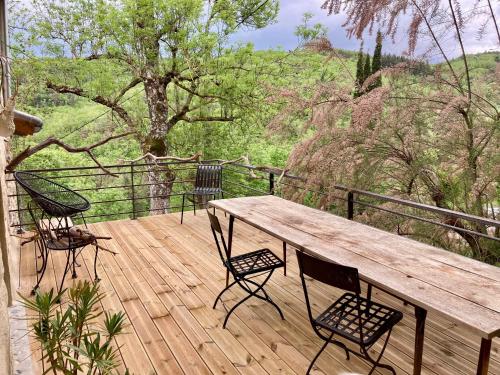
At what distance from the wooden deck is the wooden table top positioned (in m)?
0.69

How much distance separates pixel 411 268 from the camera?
6.53ft

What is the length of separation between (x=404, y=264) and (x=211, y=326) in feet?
4.67

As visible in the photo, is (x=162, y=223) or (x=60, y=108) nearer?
(x=162, y=223)

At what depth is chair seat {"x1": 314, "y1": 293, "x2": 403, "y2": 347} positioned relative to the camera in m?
1.91

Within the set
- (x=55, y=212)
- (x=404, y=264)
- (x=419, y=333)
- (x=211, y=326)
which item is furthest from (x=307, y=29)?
(x=419, y=333)

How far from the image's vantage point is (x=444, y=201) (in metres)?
3.85

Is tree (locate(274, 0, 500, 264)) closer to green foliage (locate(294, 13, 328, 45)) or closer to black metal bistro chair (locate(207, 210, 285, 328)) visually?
black metal bistro chair (locate(207, 210, 285, 328))

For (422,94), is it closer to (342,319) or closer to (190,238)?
(342,319)

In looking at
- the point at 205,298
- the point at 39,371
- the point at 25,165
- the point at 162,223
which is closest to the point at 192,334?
the point at 205,298

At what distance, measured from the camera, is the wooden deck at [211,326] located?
2316 mm

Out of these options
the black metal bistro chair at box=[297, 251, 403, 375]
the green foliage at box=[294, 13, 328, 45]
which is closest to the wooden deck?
the black metal bistro chair at box=[297, 251, 403, 375]

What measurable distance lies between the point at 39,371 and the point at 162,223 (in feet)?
10.6

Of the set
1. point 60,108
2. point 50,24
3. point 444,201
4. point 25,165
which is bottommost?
point 25,165

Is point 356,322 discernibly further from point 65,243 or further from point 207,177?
point 207,177
